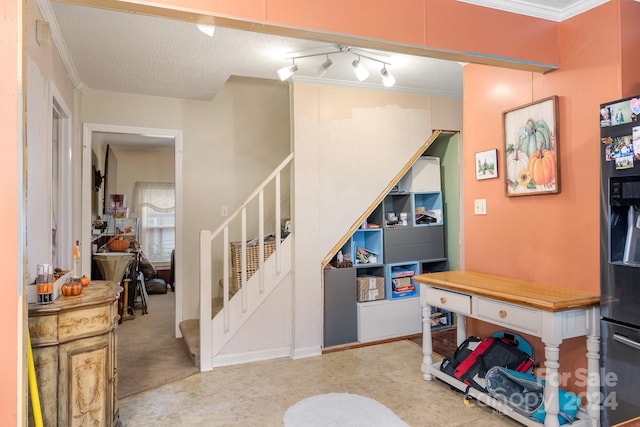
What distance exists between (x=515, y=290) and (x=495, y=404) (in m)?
0.70

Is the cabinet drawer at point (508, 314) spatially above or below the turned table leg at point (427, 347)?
above

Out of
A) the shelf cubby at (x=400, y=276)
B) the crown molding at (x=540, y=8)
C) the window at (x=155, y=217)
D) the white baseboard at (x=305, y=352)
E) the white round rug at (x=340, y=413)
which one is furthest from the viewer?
the window at (x=155, y=217)

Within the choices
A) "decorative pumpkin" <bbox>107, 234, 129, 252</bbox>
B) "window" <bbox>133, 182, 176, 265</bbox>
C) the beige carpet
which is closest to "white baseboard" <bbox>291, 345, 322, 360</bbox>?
the beige carpet

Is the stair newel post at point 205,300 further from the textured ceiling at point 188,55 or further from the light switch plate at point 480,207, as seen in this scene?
the light switch plate at point 480,207

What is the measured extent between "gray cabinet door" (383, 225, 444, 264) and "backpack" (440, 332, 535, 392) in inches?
50.9

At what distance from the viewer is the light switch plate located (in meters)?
2.97

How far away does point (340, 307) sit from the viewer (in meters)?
3.72

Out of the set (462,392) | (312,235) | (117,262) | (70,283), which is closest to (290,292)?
(312,235)

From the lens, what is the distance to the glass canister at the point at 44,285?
1872 mm

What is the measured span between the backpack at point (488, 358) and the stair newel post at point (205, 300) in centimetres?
182

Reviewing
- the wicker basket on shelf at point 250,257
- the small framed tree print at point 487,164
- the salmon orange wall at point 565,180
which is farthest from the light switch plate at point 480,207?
the wicker basket on shelf at point 250,257

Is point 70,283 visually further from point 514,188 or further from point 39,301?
point 514,188

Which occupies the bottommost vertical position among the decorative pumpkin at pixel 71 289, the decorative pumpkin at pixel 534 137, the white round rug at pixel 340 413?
the white round rug at pixel 340 413

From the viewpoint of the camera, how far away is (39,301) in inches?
73.5
